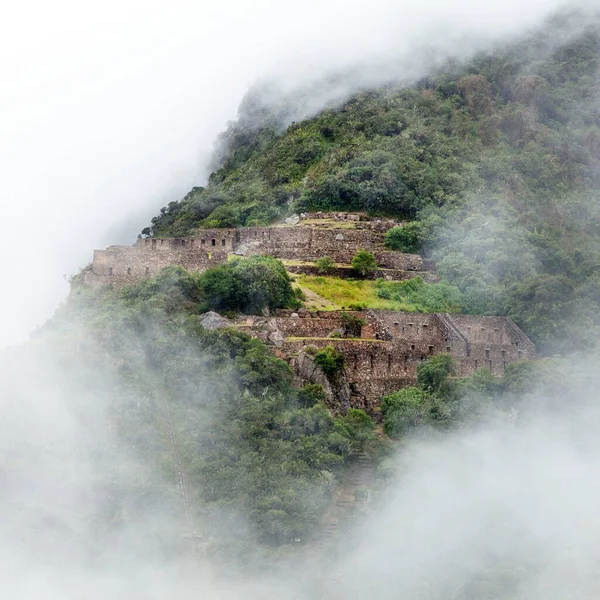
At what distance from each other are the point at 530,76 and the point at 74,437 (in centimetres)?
5379

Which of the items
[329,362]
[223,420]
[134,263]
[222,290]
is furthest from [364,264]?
[223,420]

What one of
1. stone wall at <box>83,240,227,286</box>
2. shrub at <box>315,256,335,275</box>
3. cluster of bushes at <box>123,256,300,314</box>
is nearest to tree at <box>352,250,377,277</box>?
shrub at <box>315,256,335,275</box>

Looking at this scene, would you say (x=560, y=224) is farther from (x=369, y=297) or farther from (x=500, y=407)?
(x=500, y=407)

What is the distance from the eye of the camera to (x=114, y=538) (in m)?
42.7

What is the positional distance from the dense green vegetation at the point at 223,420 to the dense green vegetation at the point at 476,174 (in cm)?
1350

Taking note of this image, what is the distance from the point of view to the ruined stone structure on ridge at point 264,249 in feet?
201

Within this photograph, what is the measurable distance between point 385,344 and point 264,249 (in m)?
13.0

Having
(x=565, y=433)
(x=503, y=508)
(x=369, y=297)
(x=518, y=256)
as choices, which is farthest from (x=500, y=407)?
(x=518, y=256)

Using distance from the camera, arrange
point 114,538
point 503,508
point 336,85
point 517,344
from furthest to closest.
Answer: point 336,85 < point 517,344 < point 503,508 < point 114,538

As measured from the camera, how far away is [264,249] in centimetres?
6600

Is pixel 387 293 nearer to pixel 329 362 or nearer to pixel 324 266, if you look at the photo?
pixel 324 266

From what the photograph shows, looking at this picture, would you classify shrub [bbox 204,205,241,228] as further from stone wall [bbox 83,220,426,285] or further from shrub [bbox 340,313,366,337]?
shrub [bbox 340,313,366,337]

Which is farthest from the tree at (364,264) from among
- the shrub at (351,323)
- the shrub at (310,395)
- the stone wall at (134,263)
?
the shrub at (310,395)

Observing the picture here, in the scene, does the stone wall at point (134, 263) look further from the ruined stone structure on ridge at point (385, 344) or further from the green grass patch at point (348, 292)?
the ruined stone structure on ridge at point (385, 344)
